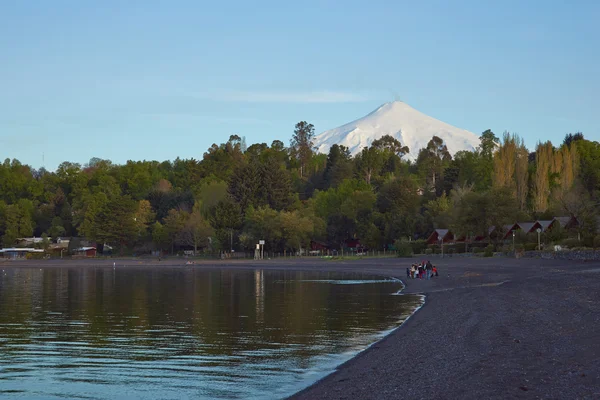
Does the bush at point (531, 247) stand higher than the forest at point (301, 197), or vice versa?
the forest at point (301, 197)

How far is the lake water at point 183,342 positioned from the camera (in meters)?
15.4

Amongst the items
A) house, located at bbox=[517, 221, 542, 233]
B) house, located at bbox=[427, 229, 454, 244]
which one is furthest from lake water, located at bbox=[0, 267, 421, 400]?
house, located at bbox=[427, 229, 454, 244]

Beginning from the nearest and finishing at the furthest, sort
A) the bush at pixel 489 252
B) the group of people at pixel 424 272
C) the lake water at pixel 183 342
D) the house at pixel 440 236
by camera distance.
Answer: the lake water at pixel 183 342 → the group of people at pixel 424 272 → the bush at pixel 489 252 → the house at pixel 440 236

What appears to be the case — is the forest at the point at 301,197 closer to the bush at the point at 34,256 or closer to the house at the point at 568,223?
the house at the point at 568,223

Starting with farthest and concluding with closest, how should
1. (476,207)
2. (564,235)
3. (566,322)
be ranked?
(476,207) < (564,235) < (566,322)

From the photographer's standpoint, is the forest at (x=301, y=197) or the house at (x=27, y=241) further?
the house at (x=27, y=241)

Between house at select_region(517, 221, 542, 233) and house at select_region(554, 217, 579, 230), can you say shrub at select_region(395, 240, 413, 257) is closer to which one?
house at select_region(517, 221, 542, 233)

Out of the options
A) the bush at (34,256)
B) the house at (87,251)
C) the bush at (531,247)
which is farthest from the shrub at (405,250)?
the bush at (34,256)

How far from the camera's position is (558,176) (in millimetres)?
99250

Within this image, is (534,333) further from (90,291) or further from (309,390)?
(90,291)

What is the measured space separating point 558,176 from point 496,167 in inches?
405

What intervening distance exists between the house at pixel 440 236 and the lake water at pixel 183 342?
5352 centimetres

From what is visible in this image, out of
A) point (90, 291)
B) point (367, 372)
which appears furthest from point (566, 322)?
point (90, 291)

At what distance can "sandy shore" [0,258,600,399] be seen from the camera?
40.1 feet
